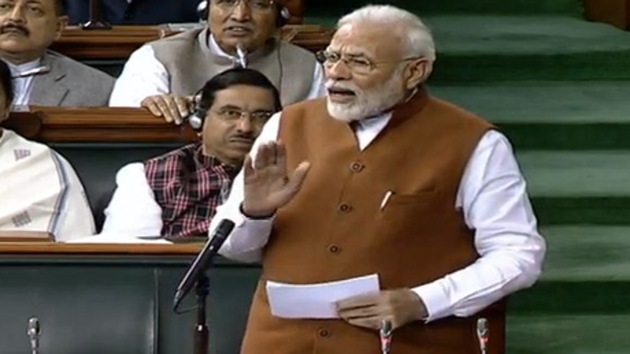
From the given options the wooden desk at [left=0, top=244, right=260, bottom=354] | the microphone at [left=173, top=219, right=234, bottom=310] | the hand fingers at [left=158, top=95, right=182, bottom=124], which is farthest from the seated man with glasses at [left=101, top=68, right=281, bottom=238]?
the microphone at [left=173, top=219, right=234, bottom=310]

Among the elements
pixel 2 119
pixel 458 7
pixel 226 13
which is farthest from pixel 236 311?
pixel 458 7

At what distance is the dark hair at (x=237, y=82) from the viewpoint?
5.02 metres

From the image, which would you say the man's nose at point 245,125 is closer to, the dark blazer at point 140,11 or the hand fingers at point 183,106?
the hand fingers at point 183,106

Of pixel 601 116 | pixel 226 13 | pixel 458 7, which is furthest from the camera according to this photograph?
pixel 458 7

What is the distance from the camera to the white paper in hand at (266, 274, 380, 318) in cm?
395

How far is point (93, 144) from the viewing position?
534 centimetres

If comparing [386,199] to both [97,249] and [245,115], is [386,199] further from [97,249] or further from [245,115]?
[245,115]

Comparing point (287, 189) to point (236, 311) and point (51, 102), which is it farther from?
point (51, 102)

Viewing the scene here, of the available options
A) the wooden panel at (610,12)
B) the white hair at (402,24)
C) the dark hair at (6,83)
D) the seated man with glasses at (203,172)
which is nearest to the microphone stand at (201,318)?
the white hair at (402,24)

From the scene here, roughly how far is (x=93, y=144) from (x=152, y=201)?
362mm

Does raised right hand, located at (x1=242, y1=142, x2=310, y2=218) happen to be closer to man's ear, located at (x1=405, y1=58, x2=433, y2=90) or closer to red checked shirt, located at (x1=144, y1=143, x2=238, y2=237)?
man's ear, located at (x1=405, y1=58, x2=433, y2=90)

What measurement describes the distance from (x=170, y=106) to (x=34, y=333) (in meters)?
1.24

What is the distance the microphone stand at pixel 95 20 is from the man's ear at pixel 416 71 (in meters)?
2.44

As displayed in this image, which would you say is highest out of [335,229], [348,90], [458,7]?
[348,90]
